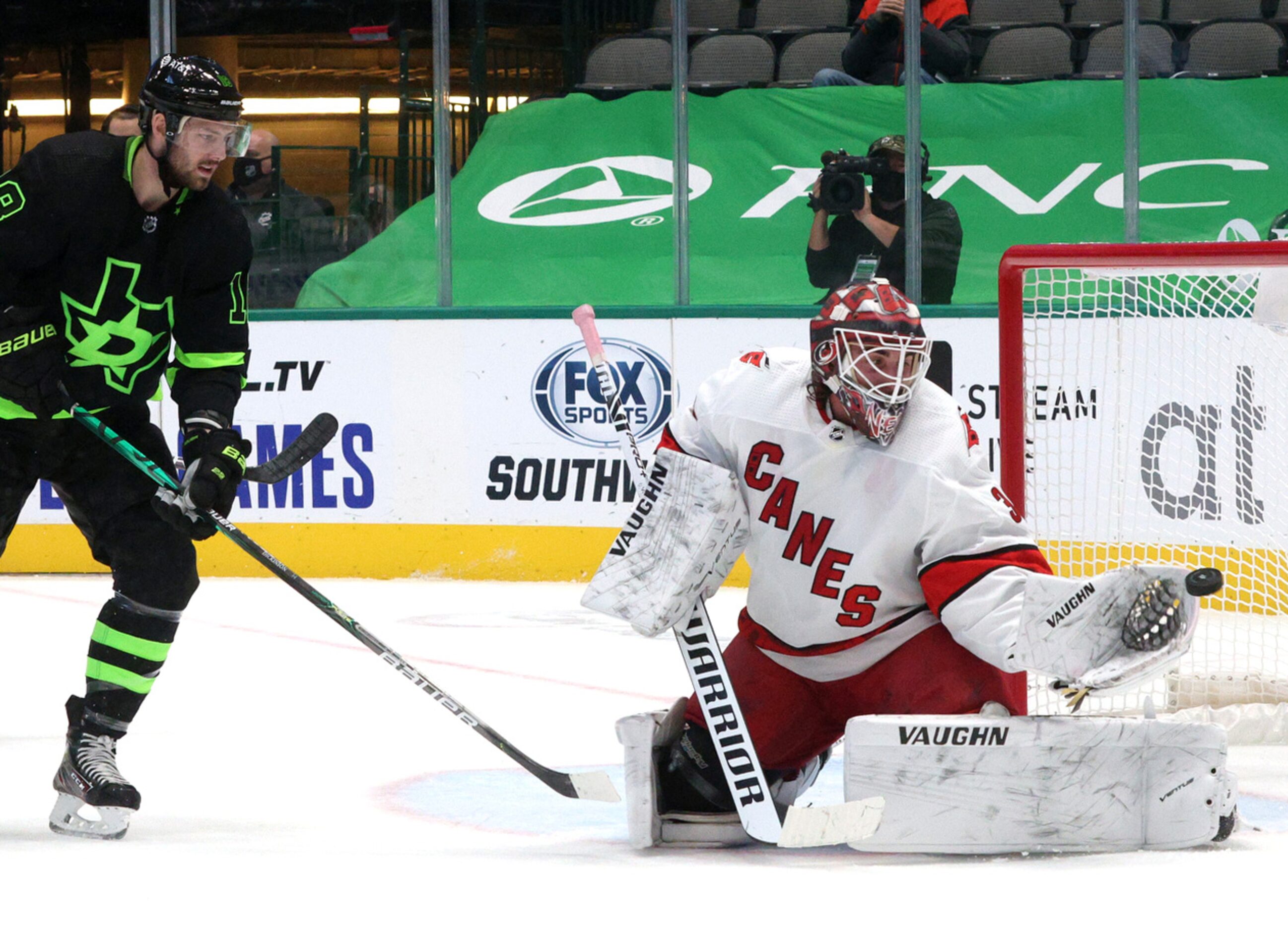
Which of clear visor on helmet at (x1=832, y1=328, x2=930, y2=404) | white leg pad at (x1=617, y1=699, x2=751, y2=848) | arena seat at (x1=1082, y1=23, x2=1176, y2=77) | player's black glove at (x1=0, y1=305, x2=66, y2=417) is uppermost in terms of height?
arena seat at (x1=1082, y1=23, x2=1176, y2=77)

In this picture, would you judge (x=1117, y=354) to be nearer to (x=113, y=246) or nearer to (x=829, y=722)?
(x=829, y=722)

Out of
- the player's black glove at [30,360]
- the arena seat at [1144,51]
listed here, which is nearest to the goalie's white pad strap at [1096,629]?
the player's black glove at [30,360]

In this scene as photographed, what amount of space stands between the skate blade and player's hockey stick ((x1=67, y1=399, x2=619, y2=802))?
42 cm

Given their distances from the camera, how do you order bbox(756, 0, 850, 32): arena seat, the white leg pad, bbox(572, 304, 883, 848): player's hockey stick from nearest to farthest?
1. bbox(572, 304, 883, 848): player's hockey stick
2. the white leg pad
3. bbox(756, 0, 850, 32): arena seat

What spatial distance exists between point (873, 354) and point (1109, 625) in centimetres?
48

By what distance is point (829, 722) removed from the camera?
273cm

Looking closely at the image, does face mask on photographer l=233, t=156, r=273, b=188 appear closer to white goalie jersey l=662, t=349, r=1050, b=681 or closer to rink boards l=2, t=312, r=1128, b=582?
rink boards l=2, t=312, r=1128, b=582

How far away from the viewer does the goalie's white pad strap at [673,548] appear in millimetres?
2537

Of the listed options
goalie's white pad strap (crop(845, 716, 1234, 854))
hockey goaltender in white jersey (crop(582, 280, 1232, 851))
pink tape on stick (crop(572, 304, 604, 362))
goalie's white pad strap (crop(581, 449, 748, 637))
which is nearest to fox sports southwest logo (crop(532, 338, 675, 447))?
pink tape on stick (crop(572, 304, 604, 362))

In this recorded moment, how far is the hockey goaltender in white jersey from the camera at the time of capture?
2445 mm

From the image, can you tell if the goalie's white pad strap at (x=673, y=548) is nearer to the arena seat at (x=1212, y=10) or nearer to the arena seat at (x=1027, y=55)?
the arena seat at (x=1027, y=55)

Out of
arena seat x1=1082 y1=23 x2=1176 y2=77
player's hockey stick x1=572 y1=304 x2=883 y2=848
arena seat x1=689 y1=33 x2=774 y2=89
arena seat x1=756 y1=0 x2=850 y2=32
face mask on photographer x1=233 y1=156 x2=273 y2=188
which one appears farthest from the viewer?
face mask on photographer x1=233 y1=156 x2=273 y2=188

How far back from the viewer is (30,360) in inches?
106

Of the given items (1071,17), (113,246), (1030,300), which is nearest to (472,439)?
(1071,17)
